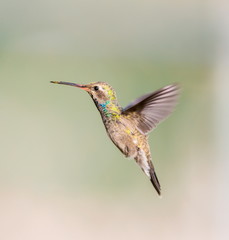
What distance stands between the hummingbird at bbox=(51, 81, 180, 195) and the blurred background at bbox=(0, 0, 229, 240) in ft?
8.71

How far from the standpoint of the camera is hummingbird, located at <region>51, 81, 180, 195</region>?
1.07m

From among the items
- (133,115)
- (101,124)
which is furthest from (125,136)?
(101,124)

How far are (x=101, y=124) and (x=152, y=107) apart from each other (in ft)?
9.70

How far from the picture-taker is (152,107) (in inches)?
44.5

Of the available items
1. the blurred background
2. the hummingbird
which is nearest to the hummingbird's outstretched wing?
the hummingbird

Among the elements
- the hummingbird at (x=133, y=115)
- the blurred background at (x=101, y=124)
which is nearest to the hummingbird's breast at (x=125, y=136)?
the hummingbird at (x=133, y=115)

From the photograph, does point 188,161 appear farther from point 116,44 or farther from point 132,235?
point 116,44

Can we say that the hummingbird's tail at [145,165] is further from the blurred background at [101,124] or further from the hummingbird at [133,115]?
the blurred background at [101,124]

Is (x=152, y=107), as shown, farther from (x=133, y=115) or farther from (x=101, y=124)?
(x=101, y=124)

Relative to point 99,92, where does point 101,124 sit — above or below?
above

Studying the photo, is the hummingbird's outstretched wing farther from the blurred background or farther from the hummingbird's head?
the blurred background

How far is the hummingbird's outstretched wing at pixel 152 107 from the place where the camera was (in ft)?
3.46

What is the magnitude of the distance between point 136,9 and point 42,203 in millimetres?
2092

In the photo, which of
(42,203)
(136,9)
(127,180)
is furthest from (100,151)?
(136,9)
